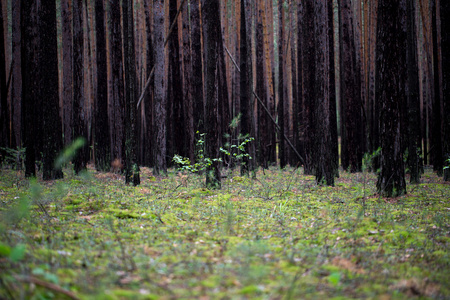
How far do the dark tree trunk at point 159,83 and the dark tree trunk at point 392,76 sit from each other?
20.6 feet

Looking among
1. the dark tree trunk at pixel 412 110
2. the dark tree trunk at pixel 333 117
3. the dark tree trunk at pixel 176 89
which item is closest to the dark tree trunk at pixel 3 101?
the dark tree trunk at pixel 176 89

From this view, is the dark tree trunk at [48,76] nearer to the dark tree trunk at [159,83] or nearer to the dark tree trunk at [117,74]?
the dark tree trunk at [117,74]

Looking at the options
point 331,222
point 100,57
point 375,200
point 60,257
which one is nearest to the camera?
point 60,257

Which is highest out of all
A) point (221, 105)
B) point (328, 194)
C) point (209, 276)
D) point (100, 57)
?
point (100, 57)

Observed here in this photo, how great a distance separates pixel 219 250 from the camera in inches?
128

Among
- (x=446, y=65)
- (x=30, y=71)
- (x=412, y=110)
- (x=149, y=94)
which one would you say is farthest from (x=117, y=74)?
(x=446, y=65)

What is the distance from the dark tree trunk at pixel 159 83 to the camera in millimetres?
9934

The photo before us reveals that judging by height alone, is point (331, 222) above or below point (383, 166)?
below

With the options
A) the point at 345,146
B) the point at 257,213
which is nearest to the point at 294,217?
the point at 257,213

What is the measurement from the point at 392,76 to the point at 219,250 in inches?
198

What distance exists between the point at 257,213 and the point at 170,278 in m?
3.01

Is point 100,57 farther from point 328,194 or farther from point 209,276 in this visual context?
point 209,276

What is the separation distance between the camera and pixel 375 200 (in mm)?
6191

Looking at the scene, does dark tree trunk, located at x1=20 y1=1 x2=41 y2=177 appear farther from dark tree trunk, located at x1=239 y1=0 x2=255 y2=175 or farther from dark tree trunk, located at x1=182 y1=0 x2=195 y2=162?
dark tree trunk, located at x1=239 y1=0 x2=255 y2=175
